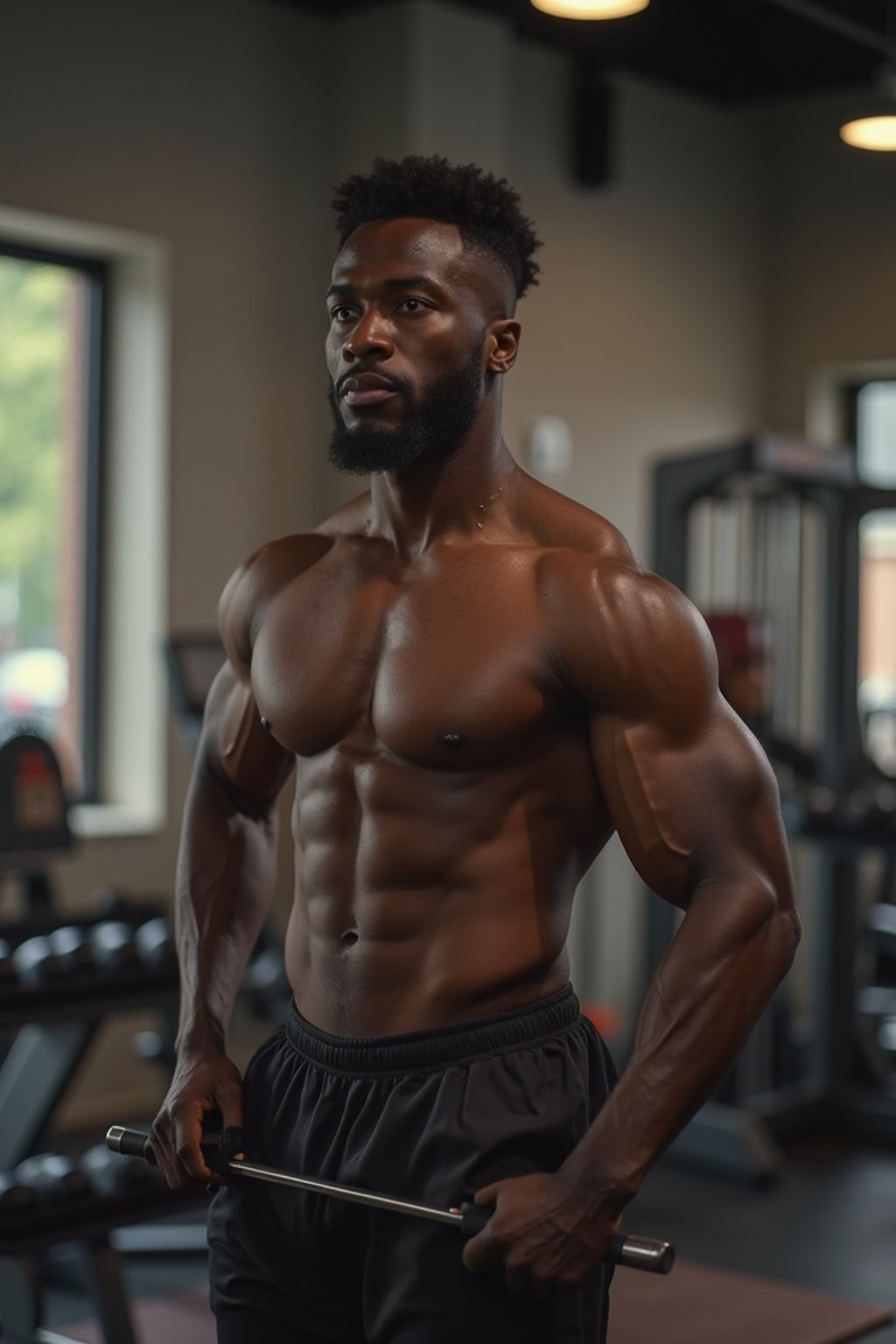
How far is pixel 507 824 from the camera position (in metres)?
1.60

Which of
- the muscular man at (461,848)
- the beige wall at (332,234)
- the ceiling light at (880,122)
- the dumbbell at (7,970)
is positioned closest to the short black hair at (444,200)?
the muscular man at (461,848)

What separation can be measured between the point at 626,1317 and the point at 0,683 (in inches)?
88.2

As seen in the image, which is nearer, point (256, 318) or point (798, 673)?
point (256, 318)

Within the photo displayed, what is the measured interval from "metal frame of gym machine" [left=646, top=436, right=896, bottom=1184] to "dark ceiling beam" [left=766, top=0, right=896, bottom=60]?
3.37 feet

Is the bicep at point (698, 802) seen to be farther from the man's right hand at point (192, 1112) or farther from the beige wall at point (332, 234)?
the beige wall at point (332, 234)

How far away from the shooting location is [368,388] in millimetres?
1608

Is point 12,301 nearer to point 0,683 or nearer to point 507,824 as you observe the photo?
point 0,683

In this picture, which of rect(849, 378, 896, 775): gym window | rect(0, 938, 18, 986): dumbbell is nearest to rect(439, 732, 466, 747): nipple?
rect(0, 938, 18, 986): dumbbell

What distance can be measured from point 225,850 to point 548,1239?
667mm

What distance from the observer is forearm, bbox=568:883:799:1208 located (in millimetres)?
1460

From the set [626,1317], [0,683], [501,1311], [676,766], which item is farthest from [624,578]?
[0,683]

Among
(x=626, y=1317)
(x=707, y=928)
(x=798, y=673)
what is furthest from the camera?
(x=798, y=673)

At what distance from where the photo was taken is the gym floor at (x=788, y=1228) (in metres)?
3.40

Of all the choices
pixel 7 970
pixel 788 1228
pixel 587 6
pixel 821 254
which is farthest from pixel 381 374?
pixel 821 254
